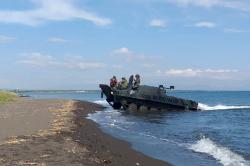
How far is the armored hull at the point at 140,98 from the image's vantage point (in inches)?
1912

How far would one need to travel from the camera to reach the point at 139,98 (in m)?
48.8

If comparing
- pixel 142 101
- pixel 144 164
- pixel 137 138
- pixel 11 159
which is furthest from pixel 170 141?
pixel 142 101

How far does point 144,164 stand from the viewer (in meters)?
14.8

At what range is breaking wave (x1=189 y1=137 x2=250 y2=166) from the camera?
53.0ft

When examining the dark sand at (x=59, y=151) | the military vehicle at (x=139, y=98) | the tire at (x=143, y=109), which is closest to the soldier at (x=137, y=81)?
the military vehicle at (x=139, y=98)

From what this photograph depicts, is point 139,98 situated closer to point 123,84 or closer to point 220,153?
point 123,84

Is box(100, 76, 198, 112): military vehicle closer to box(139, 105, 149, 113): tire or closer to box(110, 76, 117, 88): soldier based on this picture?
box(139, 105, 149, 113): tire

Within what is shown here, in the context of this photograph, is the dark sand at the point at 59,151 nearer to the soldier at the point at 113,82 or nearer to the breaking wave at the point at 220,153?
the breaking wave at the point at 220,153

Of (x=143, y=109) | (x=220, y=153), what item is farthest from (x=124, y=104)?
(x=220, y=153)

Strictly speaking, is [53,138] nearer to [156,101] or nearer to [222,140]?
[222,140]

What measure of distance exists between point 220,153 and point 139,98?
30.6 meters

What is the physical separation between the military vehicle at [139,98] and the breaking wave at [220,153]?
26750 millimetres

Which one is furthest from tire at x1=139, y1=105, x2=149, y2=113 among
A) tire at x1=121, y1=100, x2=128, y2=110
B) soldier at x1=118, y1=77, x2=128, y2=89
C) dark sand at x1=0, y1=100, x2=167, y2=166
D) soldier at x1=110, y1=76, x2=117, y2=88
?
dark sand at x1=0, y1=100, x2=167, y2=166

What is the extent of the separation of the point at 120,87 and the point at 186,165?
114 feet
